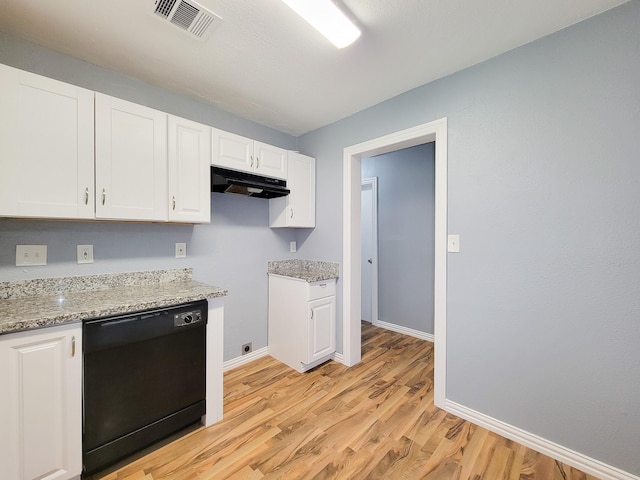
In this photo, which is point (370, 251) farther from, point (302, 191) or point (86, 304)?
point (86, 304)

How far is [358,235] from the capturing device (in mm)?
2691

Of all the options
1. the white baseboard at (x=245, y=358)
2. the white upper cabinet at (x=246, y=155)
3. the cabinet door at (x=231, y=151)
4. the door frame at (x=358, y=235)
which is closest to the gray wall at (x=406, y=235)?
the door frame at (x=358, y=235)

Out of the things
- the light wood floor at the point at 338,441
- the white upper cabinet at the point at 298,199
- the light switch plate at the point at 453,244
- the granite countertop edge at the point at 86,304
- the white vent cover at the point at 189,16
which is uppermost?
the white vent cover at the point at 189,16

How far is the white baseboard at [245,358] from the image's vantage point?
255cm

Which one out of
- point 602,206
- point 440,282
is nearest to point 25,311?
point 440,282

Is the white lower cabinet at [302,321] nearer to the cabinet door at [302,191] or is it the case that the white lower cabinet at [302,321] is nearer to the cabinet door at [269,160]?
the cabinet door at [302,191]

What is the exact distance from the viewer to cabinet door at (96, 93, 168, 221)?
160 cm

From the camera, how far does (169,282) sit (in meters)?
2.13

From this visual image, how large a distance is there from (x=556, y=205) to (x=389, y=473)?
1821 millimetres

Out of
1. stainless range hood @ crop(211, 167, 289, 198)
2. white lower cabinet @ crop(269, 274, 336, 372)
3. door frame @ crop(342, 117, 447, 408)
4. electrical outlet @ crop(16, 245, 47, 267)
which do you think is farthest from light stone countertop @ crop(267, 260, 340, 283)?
electrical outlet @ crop(16, 245, 47, 267)

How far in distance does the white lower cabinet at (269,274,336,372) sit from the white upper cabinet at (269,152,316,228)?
2.04ft

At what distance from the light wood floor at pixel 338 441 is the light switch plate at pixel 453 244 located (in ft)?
4.02

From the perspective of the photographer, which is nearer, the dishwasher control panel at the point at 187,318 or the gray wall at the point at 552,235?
the gray wall at the point at 552,235

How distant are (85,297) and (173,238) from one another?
73cm
